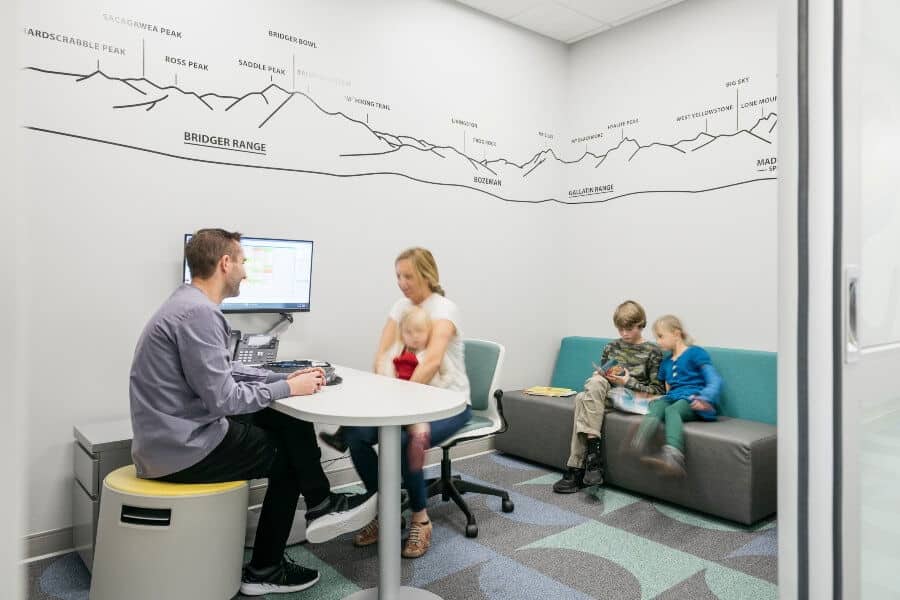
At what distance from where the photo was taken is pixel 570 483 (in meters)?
3.50

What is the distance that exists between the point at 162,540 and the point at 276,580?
520mm

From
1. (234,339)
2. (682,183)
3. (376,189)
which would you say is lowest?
(234,339)

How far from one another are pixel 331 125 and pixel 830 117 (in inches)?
111

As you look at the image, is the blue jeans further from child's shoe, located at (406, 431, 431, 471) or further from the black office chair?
the black office chair

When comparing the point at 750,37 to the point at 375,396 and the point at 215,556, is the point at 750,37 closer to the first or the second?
the point at 375,396

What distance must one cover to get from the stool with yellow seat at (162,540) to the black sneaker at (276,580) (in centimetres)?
20

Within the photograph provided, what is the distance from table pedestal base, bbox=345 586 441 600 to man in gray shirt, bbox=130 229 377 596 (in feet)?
0.75

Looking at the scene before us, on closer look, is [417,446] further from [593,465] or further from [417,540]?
[593,465]

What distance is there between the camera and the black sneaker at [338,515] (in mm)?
2256

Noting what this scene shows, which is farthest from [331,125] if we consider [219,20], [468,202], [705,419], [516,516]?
[705,419]

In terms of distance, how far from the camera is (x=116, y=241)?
2.89 metres

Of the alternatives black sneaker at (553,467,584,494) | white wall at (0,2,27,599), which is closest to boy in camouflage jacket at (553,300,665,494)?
black sneaker at (553,467,584,494)

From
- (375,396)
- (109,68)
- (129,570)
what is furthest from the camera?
(109,68)

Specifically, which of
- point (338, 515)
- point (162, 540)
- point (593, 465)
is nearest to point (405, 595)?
point (338, 515)
